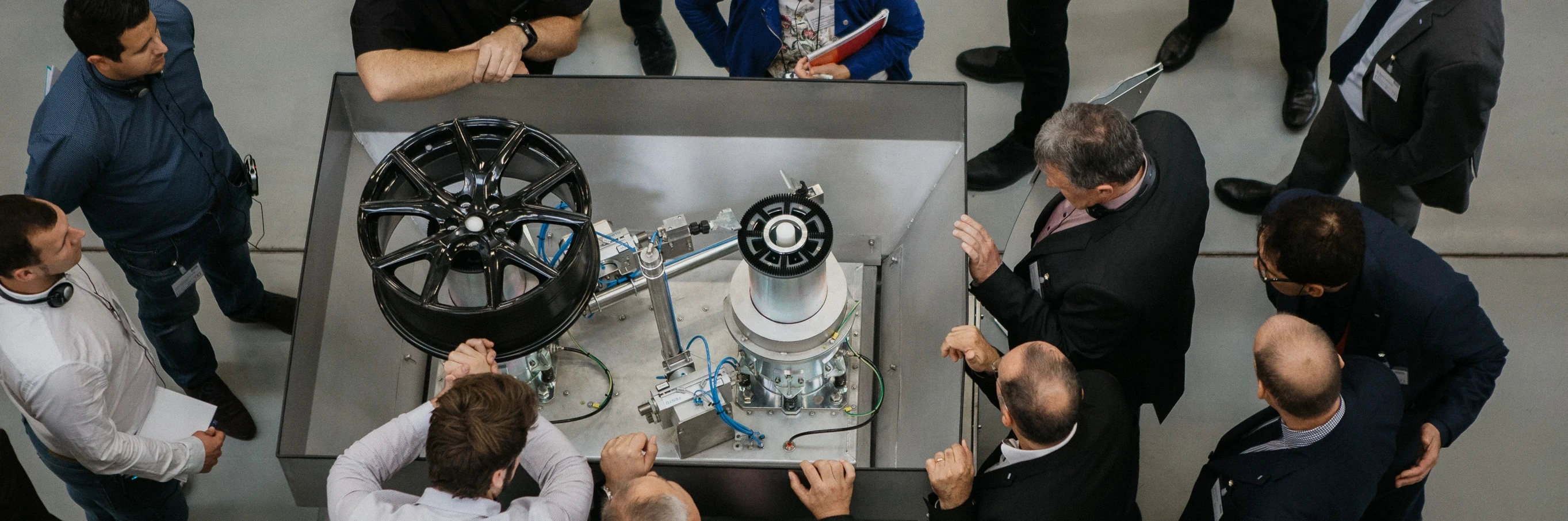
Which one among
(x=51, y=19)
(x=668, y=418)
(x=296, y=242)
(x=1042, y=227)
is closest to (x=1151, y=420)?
(x=1042, y=227)

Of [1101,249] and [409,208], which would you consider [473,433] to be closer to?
[409,208]

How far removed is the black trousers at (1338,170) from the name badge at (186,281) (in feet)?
9.99

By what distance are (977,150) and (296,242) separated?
7.56 feet

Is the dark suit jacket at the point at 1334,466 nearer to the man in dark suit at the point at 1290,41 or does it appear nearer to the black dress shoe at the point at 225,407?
the man in dark suit at the point at 1290,41

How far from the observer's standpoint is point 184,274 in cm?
264

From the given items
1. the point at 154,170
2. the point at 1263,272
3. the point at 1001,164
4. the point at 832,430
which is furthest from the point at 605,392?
the point at 1001,164

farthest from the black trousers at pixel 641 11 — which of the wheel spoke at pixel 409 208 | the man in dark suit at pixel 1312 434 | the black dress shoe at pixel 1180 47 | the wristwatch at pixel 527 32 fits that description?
the man in dark suit at pixel 1312 434

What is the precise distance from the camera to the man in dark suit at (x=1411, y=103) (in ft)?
7.59

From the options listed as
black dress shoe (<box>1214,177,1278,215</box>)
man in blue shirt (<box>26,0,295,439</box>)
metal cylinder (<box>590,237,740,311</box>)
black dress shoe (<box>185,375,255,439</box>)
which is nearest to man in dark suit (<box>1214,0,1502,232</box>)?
black dress shoe (<box>1214,177,1278,215</box>)

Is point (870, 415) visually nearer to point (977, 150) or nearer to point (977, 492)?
point (977, 492)

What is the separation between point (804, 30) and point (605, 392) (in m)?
1.09

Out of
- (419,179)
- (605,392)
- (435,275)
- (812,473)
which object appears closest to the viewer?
(435,275)

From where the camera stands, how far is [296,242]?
3.41 m

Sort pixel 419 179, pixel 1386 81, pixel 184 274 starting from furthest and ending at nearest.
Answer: pixel 184 274
pixel 1386 81
pixel 419 179
